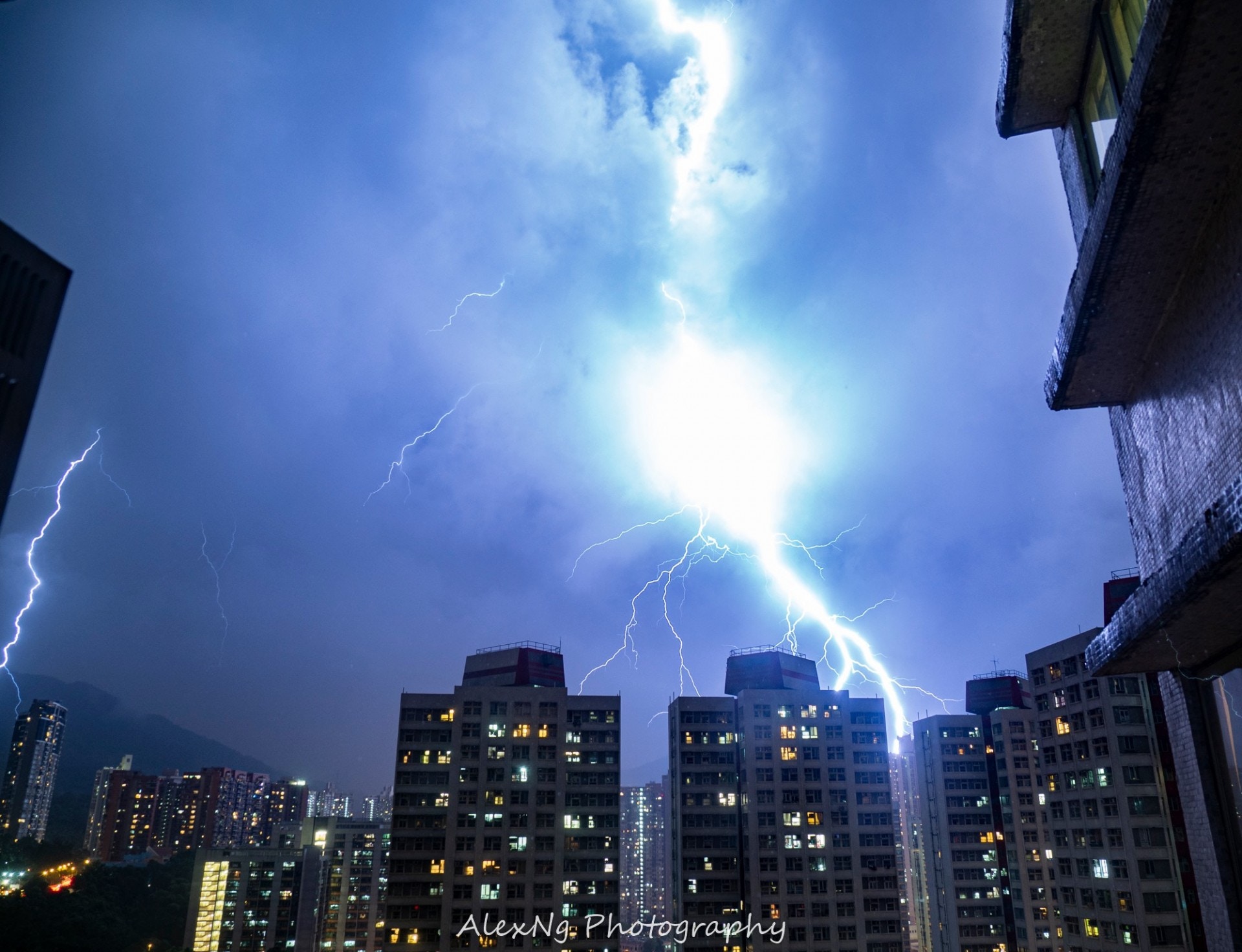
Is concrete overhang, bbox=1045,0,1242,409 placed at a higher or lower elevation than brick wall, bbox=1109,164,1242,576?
higher

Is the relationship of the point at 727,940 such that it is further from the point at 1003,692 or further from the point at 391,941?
the point at 1003,692

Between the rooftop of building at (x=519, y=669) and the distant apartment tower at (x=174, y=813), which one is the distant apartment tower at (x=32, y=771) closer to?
the distant apartment tower at (x=174, y=813)

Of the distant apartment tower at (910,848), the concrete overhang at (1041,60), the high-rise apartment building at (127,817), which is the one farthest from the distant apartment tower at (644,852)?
the concrete overhang at (1041,60)

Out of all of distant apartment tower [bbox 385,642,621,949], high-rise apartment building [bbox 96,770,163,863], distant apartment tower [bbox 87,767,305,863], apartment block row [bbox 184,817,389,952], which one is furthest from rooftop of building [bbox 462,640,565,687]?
high-rise apartment building [bbox 96,770,163,863]

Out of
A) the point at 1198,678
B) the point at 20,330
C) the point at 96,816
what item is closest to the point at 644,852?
the point at 96,816

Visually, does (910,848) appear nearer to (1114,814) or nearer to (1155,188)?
(1114,814)

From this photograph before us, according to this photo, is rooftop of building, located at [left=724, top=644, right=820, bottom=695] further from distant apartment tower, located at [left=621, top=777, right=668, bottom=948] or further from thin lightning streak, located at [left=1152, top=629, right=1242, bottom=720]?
distant apartment tower, located at [left=621, top=777, right=668, bottom=948]
